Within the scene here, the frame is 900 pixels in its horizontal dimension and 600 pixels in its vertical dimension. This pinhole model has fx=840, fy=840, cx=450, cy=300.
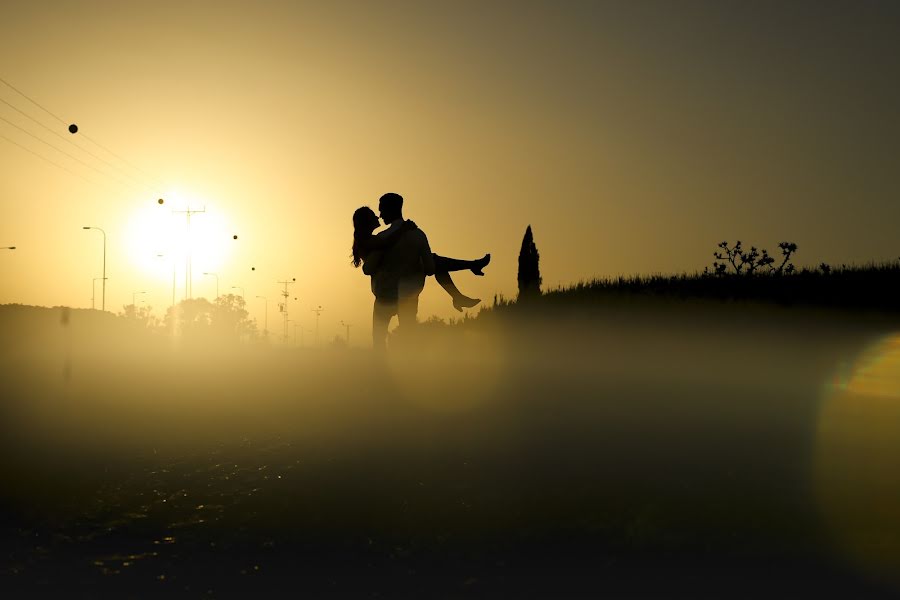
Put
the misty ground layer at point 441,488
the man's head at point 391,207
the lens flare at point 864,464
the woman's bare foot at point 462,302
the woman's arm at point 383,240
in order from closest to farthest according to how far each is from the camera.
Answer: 1. the misty ground layer at point 441,488
2. the lens flare at point 864,464
3. the woman's arm at point 383,240
4. the man's head at point 391,207
5. the woman's bare foot at point 462,302

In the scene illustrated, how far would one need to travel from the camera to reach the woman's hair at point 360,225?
10.9 meters

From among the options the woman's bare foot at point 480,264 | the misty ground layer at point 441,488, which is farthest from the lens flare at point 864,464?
the woman's bare foot at point 480,264

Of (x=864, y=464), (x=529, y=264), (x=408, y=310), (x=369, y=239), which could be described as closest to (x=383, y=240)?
(x=369, y=239)

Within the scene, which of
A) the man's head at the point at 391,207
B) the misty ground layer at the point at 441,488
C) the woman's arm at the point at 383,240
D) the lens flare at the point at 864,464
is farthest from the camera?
the man's head at the point at 391,207

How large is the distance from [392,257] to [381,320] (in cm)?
90

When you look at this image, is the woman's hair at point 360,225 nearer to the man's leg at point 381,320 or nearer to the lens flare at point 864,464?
the man's leg at point 381,320

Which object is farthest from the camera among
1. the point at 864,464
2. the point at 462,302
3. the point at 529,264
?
the point at 529,264

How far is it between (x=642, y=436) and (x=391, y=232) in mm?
4163

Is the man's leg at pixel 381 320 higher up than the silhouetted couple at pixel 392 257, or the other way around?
the silhouetted couple at pixel 392 257

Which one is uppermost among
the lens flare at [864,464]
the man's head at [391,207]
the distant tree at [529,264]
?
the distant tree at [529,264]

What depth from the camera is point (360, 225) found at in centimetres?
1092

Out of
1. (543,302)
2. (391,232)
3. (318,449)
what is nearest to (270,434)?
(318,449)

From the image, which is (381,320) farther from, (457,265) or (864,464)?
(864,464)

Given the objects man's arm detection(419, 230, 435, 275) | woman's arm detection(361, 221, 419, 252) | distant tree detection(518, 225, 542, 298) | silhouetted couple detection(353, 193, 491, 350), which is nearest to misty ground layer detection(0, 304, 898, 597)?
silhouetted couple detection(353, 193, 491, 350)
